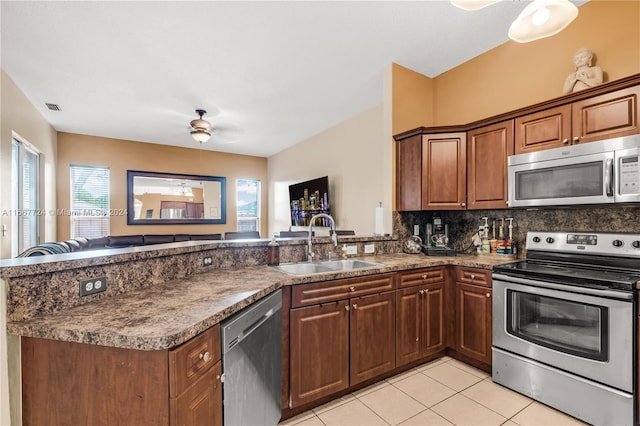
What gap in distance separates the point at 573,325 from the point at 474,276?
0.65m

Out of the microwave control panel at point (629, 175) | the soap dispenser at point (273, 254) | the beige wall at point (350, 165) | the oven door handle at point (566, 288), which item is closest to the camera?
the oven door handle at point (566, 288)

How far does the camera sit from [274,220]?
7.04 m

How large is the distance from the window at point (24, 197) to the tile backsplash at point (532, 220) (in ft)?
14.7

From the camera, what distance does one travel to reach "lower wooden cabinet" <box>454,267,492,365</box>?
7.38 ft

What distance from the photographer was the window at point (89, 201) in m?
5.36

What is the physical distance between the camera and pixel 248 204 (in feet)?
23.6

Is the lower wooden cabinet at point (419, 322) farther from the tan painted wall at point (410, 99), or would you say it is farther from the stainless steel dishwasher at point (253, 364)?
the tan painted wall at point (410, 99)

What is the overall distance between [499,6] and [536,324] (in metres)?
2.35

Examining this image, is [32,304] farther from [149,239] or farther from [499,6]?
[149,239]

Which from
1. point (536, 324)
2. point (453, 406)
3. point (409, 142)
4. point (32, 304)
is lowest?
point (453, 406)

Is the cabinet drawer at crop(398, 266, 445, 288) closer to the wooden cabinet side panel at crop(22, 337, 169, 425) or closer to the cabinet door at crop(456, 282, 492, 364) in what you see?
the cabinet door at crop(456, 282, 492, 364)

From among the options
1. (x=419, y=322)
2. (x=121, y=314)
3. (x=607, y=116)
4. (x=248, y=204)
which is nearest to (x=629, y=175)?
(x=607, y=116)

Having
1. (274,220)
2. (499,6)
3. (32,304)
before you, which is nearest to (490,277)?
(499,6)

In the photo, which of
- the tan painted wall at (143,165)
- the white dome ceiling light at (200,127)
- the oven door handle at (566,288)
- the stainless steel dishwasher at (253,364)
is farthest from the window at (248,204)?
the oven door handle at (566,288)
